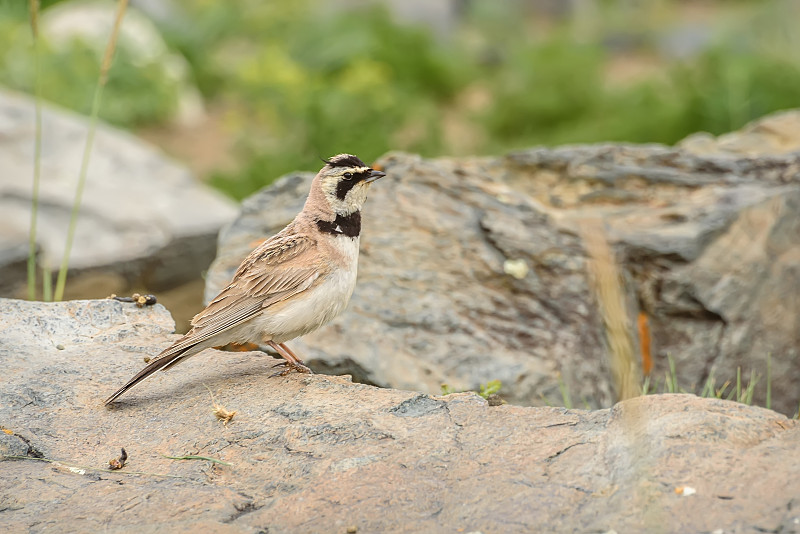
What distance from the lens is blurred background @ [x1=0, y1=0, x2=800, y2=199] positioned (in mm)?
10734

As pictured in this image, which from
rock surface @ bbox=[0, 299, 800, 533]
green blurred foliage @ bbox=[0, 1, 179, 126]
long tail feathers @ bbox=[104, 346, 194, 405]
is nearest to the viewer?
rock surface @ bbox=[0, 299, 800, 533]

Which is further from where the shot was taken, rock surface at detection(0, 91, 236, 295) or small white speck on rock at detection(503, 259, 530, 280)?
rock surface at detection(0, 91, 236, 295)

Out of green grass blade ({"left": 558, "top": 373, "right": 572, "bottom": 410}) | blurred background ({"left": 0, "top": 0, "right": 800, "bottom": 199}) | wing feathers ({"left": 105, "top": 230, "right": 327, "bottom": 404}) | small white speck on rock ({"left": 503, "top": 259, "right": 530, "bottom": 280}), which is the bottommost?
green grass blade ({"left": 558, "top": 373, "right": 572, "bottom": 410})

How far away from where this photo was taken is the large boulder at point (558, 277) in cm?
522

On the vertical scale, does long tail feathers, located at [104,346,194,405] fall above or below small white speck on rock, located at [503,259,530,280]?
below

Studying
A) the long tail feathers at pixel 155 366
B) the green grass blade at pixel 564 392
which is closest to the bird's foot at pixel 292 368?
the long tail feathers at pixel 155 366

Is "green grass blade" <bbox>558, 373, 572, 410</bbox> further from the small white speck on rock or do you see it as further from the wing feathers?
the wing feathers

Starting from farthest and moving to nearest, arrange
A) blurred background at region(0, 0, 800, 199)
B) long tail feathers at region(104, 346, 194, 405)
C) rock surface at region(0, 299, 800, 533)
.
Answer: blurred background at region(0, 0, 800, 199)
long tail feathers at region(104, 346, 194, 405)
rock surface at region(0, 299, 800, 533)

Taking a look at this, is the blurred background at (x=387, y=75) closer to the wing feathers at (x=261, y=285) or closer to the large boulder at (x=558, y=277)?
the large boulder at (x=558, y=277)

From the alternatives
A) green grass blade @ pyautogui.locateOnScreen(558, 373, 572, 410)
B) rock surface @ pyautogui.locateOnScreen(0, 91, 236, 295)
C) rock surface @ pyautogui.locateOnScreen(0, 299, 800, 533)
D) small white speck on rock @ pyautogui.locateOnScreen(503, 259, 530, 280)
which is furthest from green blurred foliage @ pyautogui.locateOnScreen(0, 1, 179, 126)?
rock surface @ pyautogui.locateOnScreen(0, 299, 800, 533)

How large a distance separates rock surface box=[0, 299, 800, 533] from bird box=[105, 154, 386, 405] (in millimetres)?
247

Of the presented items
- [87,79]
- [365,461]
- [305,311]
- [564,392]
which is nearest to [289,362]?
[305,311]

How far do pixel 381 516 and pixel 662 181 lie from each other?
397cm

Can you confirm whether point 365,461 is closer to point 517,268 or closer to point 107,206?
point 517,268
